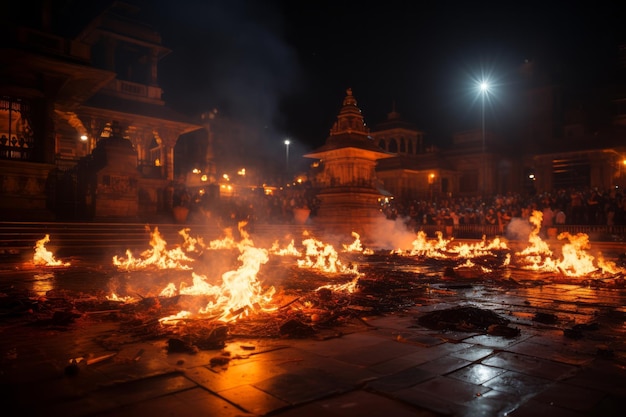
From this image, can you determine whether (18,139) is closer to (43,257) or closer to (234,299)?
(43,257)

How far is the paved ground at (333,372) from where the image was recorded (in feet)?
9.95

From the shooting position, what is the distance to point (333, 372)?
3748 millimetres

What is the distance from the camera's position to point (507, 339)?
4859 mm

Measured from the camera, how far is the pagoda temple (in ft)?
75.3

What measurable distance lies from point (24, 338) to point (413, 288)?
21.3ft

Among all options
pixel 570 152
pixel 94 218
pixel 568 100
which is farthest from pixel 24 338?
pixel 568 100

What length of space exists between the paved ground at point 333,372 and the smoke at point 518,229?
16.9 m

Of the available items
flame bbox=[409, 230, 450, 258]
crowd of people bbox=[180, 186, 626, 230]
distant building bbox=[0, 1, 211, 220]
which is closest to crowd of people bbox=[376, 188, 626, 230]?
crowd of people bbox=[180, 186, 626, 230]

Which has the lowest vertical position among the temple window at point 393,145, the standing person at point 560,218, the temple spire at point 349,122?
the standing person at point 560,218

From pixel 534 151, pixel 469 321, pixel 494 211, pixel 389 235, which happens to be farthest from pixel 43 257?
pixel 534 151

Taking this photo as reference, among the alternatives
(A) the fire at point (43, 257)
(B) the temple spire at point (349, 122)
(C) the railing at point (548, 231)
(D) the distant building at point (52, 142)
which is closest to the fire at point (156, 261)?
(A) the fire at point (43, 257)

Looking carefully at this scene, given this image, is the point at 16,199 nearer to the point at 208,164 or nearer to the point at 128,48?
the point at 128,48

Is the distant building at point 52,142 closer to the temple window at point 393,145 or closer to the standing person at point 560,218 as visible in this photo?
the standing person at point 560,218

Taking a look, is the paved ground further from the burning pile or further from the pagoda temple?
the pagoda temple
